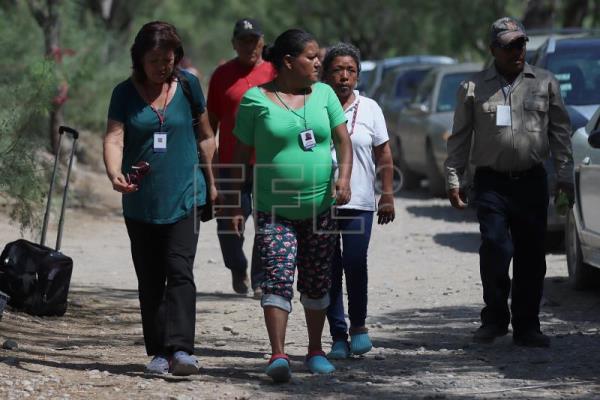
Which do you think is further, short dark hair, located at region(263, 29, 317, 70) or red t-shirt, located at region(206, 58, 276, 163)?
red t-shirt, located at region(206, 58, 276, 163)

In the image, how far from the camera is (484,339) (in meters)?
8.80

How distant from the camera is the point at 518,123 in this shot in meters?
8.55

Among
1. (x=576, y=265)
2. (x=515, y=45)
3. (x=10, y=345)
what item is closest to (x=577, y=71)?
(x=576, y=265)

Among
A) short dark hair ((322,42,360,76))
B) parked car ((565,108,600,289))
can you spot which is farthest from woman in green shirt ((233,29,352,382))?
parked car ((565,108,600,289))

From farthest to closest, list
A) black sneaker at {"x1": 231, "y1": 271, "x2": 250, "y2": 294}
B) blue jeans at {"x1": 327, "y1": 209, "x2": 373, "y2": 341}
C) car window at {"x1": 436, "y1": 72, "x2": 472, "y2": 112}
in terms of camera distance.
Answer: car window at {"x1": 436, "y1": 72, "x2": 472, "y2": 112} < black sneaker at {"x1": 231, "y1": 271, "x2": 250, "y2": 294} < blue jeans at {"x1": 327, "y1": 209, "x2": 373, "y2": 341}

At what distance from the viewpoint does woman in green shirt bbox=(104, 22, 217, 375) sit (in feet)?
25.0

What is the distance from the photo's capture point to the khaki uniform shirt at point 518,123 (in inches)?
337

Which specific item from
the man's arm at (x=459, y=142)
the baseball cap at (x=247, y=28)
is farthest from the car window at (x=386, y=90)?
the man's arm at (x=459, y=142)

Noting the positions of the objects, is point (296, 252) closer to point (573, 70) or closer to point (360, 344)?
point (360, 344)

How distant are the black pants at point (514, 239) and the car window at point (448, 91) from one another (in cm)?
1152

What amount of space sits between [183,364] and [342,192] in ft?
3.78

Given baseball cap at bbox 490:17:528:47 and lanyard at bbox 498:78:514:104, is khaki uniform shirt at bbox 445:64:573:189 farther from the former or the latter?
baseball cap at bbox 490:17:528:47

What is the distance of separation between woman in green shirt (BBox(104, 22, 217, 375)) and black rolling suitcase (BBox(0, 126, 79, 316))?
1925 millimetres

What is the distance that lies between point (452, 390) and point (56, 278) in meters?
3.33
